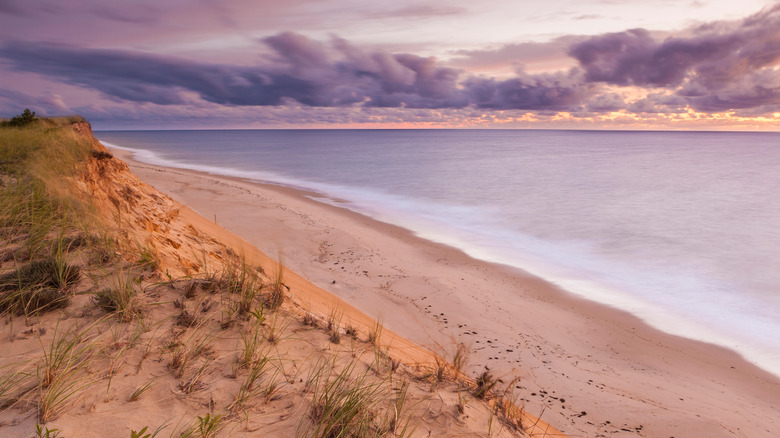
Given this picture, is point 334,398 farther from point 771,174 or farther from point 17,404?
point 771,174

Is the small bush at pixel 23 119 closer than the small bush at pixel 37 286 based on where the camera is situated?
No

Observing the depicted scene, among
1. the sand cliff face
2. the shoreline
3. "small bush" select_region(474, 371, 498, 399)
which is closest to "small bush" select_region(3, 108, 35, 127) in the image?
the sand cliff face

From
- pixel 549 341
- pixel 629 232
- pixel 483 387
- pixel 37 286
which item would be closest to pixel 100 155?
pixel 37 286

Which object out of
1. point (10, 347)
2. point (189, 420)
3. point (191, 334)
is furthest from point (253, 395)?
point (10, 347)

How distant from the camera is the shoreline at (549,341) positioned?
5375 millimetres

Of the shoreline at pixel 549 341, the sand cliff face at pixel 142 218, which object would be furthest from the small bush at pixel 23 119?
the shoreline at pixel 549 341

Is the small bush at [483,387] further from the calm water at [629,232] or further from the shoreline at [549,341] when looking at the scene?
the calm water at [629,232]

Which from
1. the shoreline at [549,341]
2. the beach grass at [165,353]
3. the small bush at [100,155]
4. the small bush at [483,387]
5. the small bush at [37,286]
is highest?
the small bush at [100,155]

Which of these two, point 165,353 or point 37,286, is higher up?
point 37,286

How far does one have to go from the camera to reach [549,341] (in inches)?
291

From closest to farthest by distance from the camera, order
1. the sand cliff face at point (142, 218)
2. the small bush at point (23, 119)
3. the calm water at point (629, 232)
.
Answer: the sand cliff face at point (142, 218), the calm water at point (629, 232), the small bush at point (23, 119)

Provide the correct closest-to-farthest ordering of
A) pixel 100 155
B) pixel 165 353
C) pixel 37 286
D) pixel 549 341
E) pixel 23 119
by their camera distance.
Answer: pixel 165 353 → pixel 37 286 → pixel 549 341 → pixel 100 155 → pixel 23 119

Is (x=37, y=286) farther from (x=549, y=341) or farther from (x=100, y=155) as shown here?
(x=100, y=155)

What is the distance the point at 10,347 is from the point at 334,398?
9.05ft
